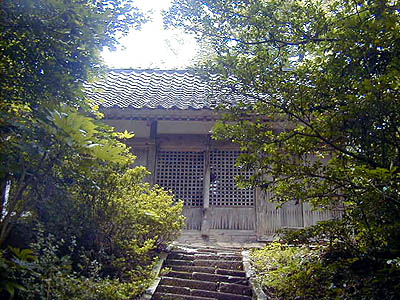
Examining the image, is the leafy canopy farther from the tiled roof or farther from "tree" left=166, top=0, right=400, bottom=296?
the tiled roof

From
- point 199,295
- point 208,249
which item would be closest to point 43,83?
point 199,295

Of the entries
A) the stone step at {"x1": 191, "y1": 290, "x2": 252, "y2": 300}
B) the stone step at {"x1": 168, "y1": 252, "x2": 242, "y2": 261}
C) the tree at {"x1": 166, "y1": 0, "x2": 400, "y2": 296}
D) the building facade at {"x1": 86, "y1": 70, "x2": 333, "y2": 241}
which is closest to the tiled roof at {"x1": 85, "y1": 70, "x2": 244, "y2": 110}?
the building facade at {"x1": 86, "y1": 70, "x2": 333, "y2": 241}

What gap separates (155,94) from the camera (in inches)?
390

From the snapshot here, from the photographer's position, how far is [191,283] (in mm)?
5789

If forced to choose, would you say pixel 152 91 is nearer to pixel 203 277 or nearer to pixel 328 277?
pixel 203 277

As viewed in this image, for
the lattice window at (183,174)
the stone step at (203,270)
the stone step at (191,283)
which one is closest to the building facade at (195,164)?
the lattice window at (183,174)

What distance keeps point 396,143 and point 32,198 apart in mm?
3700

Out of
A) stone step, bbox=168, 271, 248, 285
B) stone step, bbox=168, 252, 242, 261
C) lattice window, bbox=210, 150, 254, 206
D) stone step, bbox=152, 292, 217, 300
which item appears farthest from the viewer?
lattice window, bbox=210, 150, 254, 206

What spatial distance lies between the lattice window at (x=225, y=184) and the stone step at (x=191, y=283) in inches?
145

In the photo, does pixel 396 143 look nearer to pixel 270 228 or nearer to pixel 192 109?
pixel 192 109

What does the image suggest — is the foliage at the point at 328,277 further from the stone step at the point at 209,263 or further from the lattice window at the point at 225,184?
the lattice window at the point at 225,184

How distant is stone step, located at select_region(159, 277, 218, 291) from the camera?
5.74 metres

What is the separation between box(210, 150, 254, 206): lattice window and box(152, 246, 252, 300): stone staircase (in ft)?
7.23

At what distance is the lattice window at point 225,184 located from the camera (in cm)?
943
